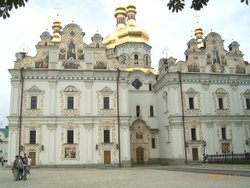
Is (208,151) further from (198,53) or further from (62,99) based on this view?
(62,99)

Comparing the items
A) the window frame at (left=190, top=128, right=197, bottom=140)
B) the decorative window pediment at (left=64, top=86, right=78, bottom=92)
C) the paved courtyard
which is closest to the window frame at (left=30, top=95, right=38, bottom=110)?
the decorative window pediment at (left=64, top=86, right=78, bottom=92)

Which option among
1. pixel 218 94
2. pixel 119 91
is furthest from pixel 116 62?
pixel 218 94

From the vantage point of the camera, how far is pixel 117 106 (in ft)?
126

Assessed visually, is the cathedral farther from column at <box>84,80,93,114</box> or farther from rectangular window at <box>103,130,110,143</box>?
column at <box>84,80,93,114</box>

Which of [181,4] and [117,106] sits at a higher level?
[117,106]

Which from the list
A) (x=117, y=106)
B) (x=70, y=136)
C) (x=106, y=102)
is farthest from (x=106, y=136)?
(x=70, y=136)

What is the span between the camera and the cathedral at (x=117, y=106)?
120ft

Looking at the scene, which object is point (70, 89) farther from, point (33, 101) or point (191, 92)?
point (191, 92)

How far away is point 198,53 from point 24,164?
2775cm

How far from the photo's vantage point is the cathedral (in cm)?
3672

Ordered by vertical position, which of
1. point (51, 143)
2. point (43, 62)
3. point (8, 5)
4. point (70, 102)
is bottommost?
point (51, 143)

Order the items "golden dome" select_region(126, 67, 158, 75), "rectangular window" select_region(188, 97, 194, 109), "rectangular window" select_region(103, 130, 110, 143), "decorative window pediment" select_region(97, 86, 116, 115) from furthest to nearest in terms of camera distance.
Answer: "golden dome" select_region(126, 67, 158, 75), "rectangular window" select_region(188, 97, 194, 109), "decorative window pediment" select_region(97, 86, 116, 115), "rectangular window" select_region(103, 130, 110, 143)

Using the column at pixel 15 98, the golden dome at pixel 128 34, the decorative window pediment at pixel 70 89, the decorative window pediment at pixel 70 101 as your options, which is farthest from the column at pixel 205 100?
the column at pixel 15 98

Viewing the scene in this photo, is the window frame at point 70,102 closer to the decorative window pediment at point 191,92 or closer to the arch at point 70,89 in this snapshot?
the arch at point 70,89
